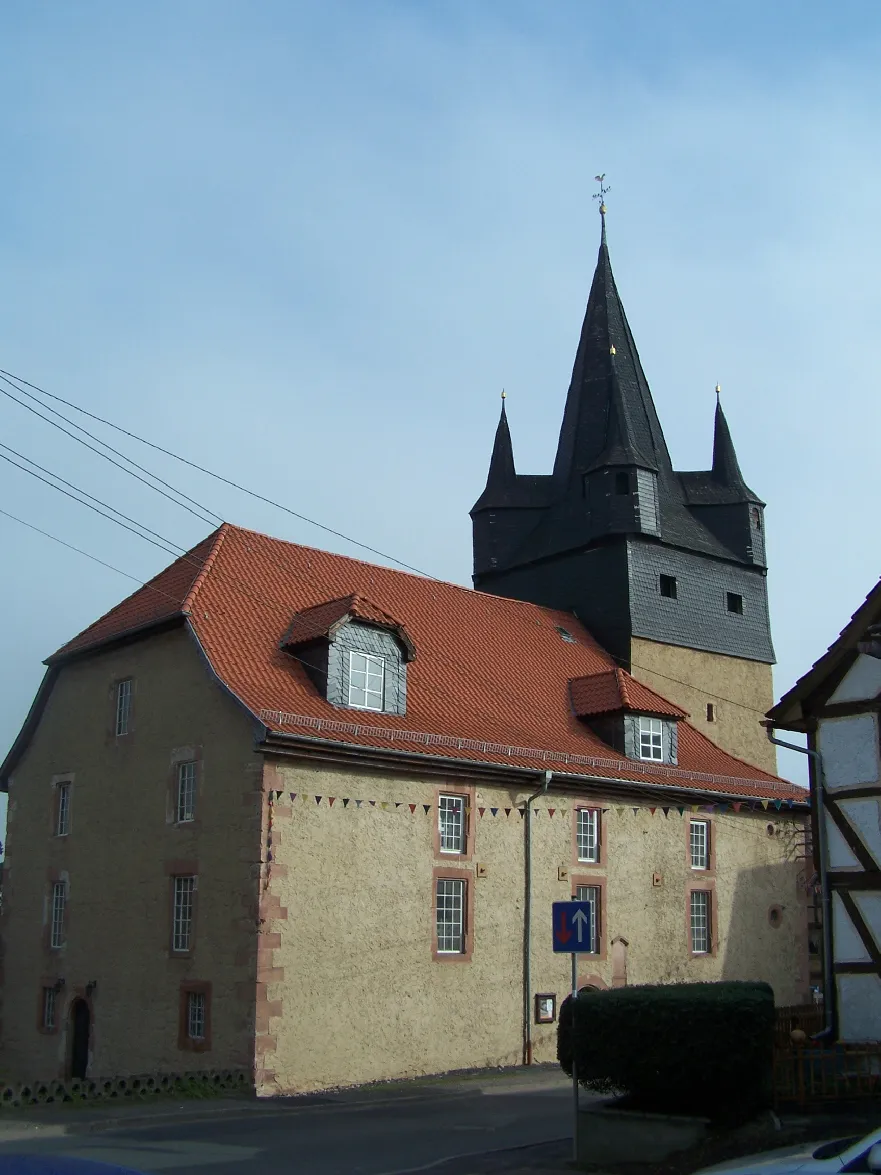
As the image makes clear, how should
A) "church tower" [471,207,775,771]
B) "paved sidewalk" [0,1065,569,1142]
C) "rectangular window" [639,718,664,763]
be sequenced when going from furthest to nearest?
"church tower" [471,207,775,771] < "rectangular window" [639,718,664,763] < "paved sidewalk" [0,1065,569,1142]

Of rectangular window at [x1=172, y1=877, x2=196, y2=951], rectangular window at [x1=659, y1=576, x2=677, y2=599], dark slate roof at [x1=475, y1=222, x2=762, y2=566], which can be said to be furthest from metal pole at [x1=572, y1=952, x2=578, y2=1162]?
dark slate roof at [x1=475, y1=222, x2=762, y2=566]

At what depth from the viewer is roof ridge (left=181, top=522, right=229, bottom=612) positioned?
21.2m

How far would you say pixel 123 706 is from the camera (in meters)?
22.6

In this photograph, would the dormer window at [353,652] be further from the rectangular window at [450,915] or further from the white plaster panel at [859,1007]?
the white plaster panel at [859,1007]

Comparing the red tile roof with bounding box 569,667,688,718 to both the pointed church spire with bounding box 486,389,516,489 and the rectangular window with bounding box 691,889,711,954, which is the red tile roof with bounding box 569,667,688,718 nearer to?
the rectangular window with bounding box 691,889,711,954

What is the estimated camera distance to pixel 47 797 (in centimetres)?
2403

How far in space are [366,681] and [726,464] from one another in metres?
17.7

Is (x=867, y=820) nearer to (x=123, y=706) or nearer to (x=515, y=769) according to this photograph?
(x=515, y=769)

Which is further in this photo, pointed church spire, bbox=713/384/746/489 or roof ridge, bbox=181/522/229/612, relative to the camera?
pointed church spire, bbox=713/384/746/489

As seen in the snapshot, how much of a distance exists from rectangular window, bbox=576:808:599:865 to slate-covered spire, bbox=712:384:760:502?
14.5 m

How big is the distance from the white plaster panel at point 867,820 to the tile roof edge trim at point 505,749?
24.5 ft

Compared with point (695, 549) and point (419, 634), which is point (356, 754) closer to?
point (419, 634)

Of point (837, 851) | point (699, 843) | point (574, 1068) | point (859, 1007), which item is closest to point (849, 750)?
point (837, 851)

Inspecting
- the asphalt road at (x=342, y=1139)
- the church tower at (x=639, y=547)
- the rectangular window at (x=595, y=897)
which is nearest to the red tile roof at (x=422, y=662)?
the rectangular window at (x=595, y=897)
